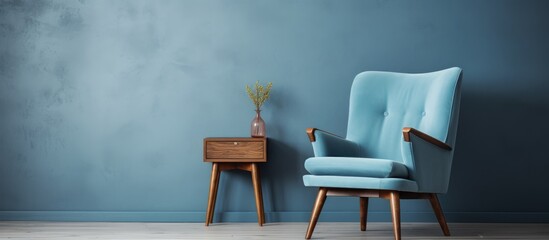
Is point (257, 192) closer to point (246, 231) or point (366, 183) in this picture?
point (246, 231)

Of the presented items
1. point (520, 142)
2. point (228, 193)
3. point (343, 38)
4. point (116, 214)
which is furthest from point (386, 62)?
point (116, 214)

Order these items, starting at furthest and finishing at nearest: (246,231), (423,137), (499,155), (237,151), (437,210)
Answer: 1. (499,155)
2. (237,151)
3. (246,231)
4. (437,210)
5. (423,137)

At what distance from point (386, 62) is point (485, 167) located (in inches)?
36.0

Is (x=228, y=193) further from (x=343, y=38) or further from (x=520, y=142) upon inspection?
(x=520, y=142)

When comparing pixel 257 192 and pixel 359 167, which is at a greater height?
pixel 359 167

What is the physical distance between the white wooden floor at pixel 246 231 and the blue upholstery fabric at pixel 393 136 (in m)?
0.37

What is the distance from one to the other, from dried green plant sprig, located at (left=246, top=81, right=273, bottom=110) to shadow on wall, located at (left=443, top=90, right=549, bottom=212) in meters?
1.25

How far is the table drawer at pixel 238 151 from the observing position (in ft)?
13.1

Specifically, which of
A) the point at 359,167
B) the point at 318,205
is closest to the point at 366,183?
the point at 359,167

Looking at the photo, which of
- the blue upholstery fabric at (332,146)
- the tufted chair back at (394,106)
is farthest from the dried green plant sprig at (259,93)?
the blue upholstery fabric at (332,146)

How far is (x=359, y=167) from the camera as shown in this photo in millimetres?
3229

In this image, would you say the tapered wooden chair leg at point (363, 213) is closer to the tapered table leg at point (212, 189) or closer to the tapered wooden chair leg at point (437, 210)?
the tapered wooden chair leg at point (437, 210)

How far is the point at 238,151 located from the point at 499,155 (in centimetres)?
166

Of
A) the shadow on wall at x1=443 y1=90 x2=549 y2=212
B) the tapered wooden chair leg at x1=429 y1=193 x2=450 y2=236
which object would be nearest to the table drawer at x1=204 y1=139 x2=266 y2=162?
the tapered wooden chair leg at x1=429 y1=193 x2=450 y2=236
